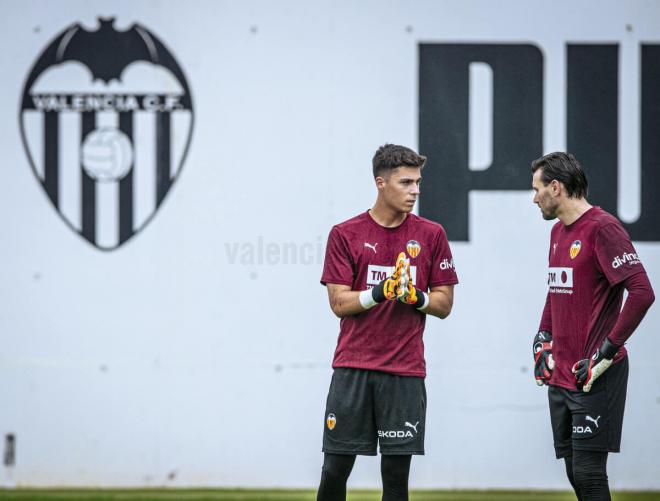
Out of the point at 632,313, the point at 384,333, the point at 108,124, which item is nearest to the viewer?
the point at 632,313

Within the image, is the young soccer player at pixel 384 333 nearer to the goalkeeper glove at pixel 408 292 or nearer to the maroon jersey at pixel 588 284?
the goalkeeper glove at pixel 408 292

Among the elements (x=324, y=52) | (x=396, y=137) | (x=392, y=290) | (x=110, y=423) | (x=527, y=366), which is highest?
(x=324, y=52)

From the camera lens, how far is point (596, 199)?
510 cm

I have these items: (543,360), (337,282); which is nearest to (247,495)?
(337,282)

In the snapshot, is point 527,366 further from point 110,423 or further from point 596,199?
point 110,423

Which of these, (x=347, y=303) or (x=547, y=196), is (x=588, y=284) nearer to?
(x=547, y=196)

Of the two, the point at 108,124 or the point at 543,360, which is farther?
the point at 108,124

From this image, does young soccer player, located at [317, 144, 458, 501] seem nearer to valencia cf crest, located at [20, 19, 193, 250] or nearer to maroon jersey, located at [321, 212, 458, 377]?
Result: maroon jersey, located at [321, 212, 458, 377]

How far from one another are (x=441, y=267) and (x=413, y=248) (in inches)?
5.6

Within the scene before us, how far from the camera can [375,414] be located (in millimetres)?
3758

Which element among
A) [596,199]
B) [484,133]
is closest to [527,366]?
[596,199]

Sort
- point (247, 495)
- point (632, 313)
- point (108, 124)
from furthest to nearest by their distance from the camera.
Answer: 1. point (108, 124)
2. point (247, 495)
3. point (632, 313)

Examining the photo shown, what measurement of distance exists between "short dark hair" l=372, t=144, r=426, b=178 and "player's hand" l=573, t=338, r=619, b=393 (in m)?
1.00

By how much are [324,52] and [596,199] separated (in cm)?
170
